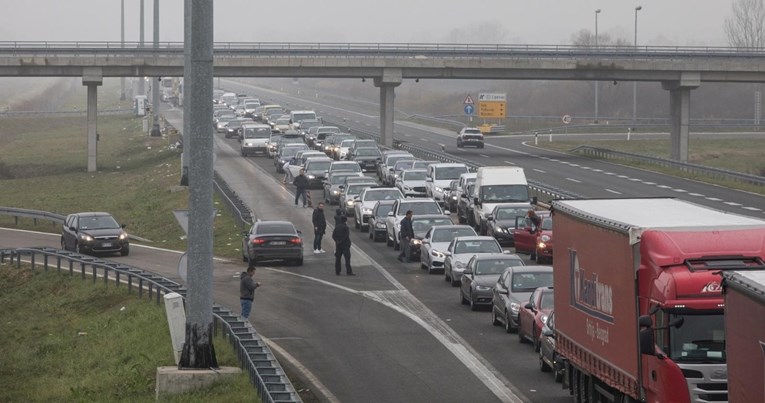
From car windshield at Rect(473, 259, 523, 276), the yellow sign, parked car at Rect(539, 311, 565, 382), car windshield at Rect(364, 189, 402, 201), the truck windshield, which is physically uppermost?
the yellow sign

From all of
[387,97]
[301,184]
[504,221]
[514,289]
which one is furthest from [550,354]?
[387,97]

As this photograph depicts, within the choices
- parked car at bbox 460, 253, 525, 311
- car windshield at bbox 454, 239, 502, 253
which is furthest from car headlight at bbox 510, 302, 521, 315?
car windshield at bbox 454, 239, 502, 253

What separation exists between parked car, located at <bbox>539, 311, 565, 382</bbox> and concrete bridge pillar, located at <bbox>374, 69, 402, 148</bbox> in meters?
61.8

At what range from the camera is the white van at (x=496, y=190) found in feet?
154

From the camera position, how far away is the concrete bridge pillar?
85.2 m

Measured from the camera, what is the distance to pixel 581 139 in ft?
344

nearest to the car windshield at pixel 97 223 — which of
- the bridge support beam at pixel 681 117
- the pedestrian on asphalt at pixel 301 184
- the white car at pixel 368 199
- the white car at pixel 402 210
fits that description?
the white car at pixel 368 199

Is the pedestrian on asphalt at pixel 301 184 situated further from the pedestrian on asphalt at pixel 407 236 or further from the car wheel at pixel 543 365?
the car wheel at pixel 543 365

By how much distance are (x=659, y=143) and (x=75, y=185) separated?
153 ft

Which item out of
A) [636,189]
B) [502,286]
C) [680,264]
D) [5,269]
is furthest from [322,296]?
[636,189]

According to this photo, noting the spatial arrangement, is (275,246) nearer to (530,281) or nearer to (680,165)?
(530,281)

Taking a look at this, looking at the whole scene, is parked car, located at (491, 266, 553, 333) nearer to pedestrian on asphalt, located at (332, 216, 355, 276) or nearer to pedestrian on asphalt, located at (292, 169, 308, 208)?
pedestrian on asphalt, located at (332, 216, 355, 276)

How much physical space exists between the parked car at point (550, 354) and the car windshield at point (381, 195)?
25676 mm

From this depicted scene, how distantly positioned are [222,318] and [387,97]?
62.3m
